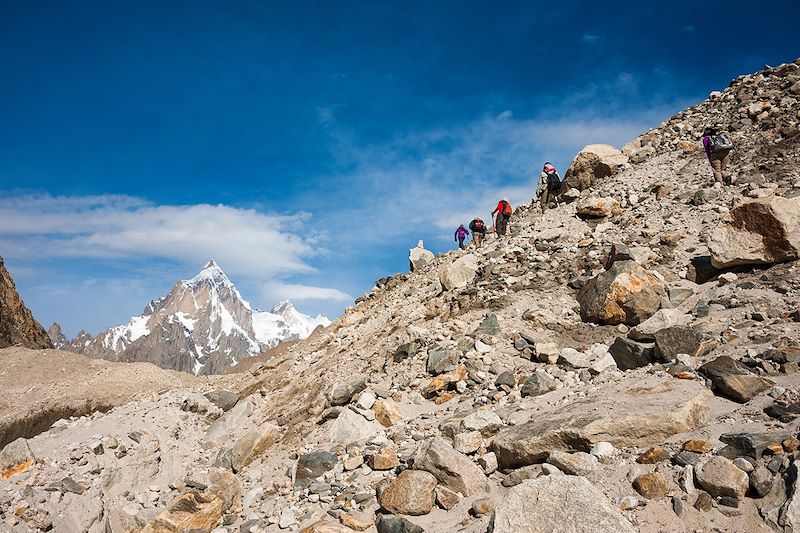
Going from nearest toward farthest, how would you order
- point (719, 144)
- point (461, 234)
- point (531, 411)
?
point (531, 411)
point (719, 144)
point (461, 234)

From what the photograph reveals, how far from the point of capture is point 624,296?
993cm

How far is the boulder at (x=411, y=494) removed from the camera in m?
5.60

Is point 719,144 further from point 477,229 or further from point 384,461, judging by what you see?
point 384,461

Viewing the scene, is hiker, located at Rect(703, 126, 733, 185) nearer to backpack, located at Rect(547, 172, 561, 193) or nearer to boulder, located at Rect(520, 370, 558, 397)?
backpack, located at Rect(547, 172, 561, 193)

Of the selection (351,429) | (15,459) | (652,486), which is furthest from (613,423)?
(15,459)

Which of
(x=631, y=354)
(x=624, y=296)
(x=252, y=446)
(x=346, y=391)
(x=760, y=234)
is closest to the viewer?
(x=631, y=354)

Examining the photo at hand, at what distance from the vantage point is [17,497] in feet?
29.2

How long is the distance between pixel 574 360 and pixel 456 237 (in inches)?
706

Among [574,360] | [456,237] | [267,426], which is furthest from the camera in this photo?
[456,237]

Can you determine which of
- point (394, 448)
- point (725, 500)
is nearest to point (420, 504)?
point (394, 448)

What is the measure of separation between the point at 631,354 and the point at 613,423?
300 cm

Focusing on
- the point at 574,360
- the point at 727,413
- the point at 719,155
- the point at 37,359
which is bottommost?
the point at 727,413

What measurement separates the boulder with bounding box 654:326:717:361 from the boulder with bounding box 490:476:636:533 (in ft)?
14.9

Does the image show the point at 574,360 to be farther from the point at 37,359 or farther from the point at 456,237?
the point at 37,359
